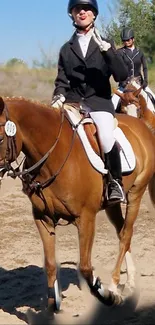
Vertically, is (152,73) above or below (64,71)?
below

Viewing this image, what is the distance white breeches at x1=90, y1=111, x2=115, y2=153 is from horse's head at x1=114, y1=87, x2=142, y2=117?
190 inches

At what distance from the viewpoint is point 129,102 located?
449 inches

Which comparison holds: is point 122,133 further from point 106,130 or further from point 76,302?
point 76,302

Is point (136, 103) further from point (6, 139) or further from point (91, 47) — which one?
point (6, 139)

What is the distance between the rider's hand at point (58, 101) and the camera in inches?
252

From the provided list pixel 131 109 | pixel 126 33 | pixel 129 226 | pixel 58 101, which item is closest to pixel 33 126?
pixel 58 101

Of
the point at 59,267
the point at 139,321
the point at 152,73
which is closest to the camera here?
the point at 139,321

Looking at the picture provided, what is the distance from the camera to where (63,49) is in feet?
21.3

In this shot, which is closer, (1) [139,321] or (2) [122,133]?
(1) [139,321]

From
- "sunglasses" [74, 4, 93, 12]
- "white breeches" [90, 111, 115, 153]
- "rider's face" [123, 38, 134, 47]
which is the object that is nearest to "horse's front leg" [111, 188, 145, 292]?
"white breeches" [90, 111, 115, 153]

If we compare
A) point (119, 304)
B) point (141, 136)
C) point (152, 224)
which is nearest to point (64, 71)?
point (141, 136)

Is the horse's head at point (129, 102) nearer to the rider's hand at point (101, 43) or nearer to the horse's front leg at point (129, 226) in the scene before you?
the horse's front leg at point (129, 226)

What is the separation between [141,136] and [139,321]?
2.20m

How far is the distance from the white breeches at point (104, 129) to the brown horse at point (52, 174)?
26cm
